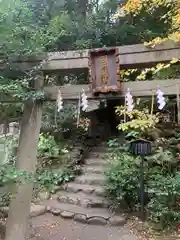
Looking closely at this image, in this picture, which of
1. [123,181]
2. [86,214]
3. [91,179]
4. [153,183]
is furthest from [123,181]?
[91,179]

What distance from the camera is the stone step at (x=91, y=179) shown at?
8665 millimetres

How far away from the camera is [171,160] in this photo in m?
7.70

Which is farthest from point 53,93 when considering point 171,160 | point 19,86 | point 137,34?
point 171,160

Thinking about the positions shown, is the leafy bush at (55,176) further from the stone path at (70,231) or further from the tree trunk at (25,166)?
the tree trunk at (25,166)

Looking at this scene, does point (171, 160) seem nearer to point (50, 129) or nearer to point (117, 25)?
point (117, 25)

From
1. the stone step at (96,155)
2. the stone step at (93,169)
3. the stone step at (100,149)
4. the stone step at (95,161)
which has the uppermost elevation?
the stone step at (100,149)

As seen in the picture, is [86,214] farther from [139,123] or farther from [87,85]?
[87,85]

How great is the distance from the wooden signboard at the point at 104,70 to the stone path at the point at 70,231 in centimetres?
312

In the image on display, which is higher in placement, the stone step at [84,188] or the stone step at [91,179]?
the stone step at [91,179]

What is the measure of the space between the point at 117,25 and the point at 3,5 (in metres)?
4.09

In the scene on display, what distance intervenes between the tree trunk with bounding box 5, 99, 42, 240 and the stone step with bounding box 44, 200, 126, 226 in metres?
2.42

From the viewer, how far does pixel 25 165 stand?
487 cm

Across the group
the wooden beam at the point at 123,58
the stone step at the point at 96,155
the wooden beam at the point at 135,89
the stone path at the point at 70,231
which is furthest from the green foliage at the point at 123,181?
the wooden beam at the point at 123,58

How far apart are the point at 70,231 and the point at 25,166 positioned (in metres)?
2.34
